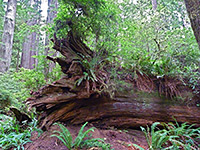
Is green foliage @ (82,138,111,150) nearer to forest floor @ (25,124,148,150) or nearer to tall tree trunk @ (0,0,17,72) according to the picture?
forest floor @ (25,124,148,150)

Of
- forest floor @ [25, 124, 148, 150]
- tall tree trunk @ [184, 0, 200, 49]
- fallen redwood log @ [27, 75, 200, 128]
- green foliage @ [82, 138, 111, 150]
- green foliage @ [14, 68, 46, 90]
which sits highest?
tall tree trunk @ [184, 0, 200, 49]

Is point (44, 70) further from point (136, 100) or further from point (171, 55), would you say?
point (171, 55)

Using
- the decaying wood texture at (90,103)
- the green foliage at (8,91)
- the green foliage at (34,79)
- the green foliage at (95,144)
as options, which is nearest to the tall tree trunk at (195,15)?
the decaying wood texture at (90,103)

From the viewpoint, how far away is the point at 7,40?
664 centimetres

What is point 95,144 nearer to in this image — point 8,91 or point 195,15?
point 195,15

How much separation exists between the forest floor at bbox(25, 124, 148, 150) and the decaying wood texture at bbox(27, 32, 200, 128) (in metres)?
0.22

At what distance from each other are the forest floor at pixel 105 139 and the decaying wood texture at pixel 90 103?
0.73 ft

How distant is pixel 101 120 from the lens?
3730 mm

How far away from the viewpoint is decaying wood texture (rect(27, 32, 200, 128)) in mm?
3322

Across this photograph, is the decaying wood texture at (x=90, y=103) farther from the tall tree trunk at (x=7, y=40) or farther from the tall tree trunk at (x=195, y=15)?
the tall tree trunk at (x=7, y=40)

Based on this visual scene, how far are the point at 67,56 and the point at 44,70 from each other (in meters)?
1.39

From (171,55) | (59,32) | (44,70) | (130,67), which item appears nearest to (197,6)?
(171,55)

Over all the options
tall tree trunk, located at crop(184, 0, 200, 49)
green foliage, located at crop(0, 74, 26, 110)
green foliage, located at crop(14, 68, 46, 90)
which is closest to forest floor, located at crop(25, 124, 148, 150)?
green foliage, located at crop(14, 68, 46, 90)

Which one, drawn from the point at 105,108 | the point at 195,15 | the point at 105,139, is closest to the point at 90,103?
the point at 105,108
